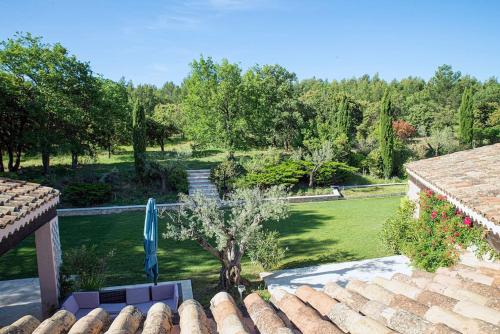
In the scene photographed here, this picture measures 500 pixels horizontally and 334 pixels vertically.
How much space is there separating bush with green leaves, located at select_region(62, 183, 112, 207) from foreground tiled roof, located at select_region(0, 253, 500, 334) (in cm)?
1746

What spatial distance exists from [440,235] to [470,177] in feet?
5.47

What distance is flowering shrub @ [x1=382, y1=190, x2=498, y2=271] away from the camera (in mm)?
8123

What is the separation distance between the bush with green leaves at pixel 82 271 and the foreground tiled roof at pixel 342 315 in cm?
571

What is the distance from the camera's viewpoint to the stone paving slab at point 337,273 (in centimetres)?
1075

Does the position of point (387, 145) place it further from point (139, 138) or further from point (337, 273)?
point (337, 273)

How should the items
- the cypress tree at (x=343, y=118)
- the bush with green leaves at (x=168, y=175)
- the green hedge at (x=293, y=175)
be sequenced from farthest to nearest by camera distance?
1. the cypress tree at (x=343, y=118)
2. the green hedge at (x=293, y=175)
3. the bush with green leaves at (x=168, y=175)

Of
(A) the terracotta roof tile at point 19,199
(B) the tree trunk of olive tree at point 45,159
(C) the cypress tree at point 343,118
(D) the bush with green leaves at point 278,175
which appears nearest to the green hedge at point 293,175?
(D) the bush with green leaves at point 278,175

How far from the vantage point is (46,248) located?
8852mm

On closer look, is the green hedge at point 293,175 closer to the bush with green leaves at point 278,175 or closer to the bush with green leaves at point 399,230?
the bush with green leaves at point 278,175

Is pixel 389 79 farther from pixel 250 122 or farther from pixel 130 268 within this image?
pixel 130 268

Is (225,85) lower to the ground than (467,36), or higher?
lower

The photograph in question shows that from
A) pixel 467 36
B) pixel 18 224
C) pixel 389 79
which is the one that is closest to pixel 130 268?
pixel 18 224

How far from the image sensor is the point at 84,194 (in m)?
20.4

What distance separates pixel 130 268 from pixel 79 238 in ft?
14.9
